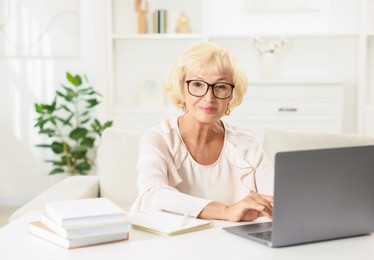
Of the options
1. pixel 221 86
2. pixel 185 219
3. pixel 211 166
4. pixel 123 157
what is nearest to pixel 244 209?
pixel 185 219

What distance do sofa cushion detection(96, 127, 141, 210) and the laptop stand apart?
4.25 feet

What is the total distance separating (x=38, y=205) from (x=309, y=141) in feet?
4.02

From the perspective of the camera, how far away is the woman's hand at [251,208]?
6.15 ft

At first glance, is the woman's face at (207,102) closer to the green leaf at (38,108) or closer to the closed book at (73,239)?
the closed book at (73,239)

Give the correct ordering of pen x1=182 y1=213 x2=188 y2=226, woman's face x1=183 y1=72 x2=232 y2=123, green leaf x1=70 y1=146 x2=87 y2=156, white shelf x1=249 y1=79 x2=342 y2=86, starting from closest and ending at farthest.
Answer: pen x1=182 y1=213 x2=188 y2=226
woman's face x1=183 y1=72 x2=232 y2=123
white shelf x1=249 y1=79 x2=342 y2=86
green leaf x1=70 y1=146 x2=87 y2=156

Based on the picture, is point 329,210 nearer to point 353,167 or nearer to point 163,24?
point 353,167

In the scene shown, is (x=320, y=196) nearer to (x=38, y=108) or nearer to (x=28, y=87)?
(x=38, y=108)

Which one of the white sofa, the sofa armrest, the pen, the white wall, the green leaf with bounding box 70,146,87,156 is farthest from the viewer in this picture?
the white wall

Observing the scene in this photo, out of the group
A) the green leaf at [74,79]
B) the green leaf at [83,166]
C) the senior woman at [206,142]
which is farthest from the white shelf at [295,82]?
the senior woman at [206,142]

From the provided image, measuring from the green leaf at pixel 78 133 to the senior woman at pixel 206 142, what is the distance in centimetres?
278

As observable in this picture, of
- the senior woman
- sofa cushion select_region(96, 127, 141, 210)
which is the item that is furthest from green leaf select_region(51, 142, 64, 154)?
the senior woman

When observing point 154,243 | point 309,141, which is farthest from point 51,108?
point 154,243

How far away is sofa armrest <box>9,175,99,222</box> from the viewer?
2796 mm

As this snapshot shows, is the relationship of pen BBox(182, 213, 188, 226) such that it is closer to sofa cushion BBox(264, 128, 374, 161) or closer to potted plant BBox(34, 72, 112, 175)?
sofa cushion BBox(264, 128, 374, 161)
